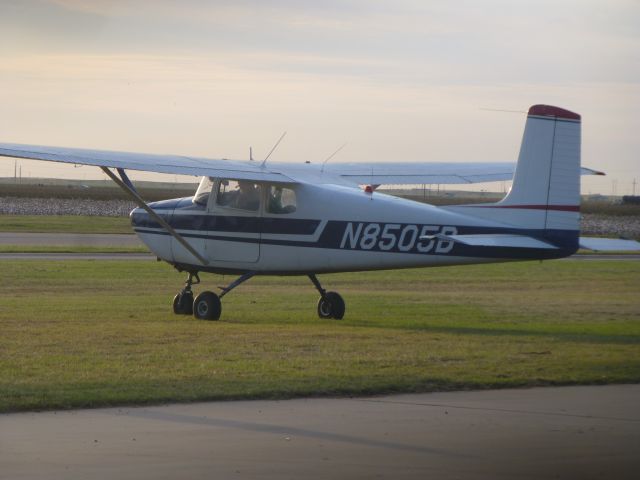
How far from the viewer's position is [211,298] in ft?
56.2

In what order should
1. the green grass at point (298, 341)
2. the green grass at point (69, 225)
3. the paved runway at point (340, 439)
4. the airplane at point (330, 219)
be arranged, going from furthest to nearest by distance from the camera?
the green grass at point (69, 225)
the airplane at point (330, 219)
the green grass at point (298, 341)
the paved runway at point (340, 439)

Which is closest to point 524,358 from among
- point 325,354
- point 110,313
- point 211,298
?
point 325,354

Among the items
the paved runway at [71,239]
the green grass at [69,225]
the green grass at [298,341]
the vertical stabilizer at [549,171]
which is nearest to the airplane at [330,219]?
the vertical stabilizer at [549,171]

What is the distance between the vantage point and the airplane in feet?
49.2

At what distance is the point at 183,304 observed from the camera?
59.0 ft

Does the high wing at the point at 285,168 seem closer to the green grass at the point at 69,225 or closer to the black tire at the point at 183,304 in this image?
the black tire at the point at 183,304

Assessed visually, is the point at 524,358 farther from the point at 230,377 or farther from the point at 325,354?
the point at 230,377

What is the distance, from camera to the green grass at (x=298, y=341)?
396 inches

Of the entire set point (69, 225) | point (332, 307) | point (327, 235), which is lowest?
point (69, 225)

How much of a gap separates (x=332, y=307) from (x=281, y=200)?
6.24 feet

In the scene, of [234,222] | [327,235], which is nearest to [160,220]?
[234,222]

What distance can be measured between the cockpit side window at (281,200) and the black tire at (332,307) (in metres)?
1.57

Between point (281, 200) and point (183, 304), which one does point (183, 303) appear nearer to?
point (183, 304)

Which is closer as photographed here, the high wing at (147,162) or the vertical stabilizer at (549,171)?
the vertical stabilizer at (549,171)
